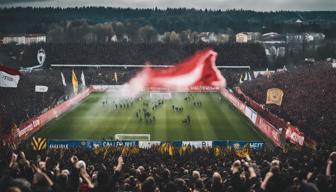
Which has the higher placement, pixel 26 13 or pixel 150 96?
pixel 26 13

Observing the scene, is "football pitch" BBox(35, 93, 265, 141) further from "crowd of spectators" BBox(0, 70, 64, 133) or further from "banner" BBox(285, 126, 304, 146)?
"banner" BBox(285, 126, 304, 146)

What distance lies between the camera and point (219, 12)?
15450cm

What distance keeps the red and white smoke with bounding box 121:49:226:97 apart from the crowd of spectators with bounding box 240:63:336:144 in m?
9.41

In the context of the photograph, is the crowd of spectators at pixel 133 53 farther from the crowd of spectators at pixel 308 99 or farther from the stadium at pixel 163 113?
the crowd of spectators at pixel 308 99

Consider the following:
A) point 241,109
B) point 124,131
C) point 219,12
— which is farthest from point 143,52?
point 219,12

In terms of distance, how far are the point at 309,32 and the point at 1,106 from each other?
88782 millimetres

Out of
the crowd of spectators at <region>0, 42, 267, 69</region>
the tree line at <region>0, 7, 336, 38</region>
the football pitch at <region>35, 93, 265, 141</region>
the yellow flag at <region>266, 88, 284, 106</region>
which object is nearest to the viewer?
the yellow flag at <region>266, 88, 284, 106</region>

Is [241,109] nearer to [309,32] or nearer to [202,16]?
[309,32]

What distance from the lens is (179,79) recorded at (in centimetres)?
7225

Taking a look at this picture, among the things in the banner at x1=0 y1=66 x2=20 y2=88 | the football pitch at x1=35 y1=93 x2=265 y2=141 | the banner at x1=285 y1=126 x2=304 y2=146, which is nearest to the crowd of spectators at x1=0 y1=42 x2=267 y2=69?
the football pitch at x1=35 y1=93 x2=265 y2=141

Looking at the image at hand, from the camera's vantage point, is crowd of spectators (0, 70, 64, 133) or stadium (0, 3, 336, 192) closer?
stadium (0, 3, 336, 192)

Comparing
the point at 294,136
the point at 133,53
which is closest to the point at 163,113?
the point at 294,136

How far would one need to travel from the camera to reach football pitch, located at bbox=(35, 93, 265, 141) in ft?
110

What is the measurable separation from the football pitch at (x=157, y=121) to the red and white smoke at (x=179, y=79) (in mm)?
6855
